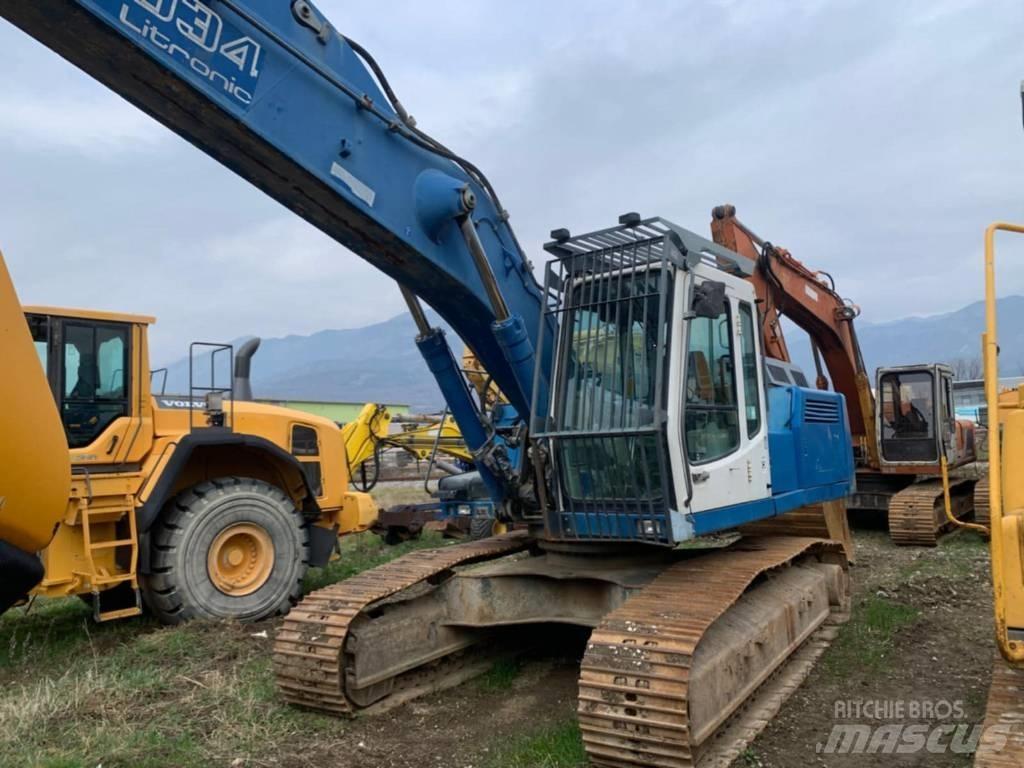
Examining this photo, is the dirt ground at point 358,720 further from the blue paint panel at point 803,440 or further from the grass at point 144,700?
the blue paint panel at point 803,440

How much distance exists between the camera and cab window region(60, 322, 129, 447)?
22.5 ft

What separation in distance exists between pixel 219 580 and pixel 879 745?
200 inches

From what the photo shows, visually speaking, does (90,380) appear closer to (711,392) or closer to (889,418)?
(711,392)

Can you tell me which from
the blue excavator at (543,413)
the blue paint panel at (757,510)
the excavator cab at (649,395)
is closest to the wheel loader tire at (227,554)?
the blue excavator at (543,413)

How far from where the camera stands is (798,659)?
574cm

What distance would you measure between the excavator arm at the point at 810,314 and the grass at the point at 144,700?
16.9 ft

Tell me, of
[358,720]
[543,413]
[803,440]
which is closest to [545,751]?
[358,720]

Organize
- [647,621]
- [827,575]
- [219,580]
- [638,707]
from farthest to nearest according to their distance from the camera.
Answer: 1. [219,580]
2. [827,575]
3. [647,621]
4. [638,707]

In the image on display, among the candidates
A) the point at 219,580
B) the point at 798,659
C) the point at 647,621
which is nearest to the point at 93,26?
the point at 647,621

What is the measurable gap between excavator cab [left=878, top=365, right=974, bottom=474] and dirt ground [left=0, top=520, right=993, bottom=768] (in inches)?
201

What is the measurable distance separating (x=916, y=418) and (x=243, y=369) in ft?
29.8

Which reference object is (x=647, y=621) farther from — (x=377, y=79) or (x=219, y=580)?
(x=219, y=580)

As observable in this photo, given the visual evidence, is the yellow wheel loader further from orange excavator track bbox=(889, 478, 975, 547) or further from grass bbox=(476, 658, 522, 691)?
orange excavator track bbox=(889, 478, 975, 547)

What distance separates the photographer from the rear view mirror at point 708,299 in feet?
16.0
